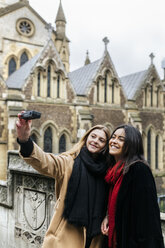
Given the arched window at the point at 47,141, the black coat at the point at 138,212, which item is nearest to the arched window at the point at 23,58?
the arched window at the point at 47,141

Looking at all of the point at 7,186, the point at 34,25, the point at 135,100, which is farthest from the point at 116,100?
the point at 7,186

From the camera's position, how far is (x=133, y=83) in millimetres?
19484

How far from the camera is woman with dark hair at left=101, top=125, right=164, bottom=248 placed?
201cm

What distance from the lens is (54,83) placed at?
14945 mm

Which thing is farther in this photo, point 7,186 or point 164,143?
point 164,143

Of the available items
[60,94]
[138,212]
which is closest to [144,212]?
[138,212]

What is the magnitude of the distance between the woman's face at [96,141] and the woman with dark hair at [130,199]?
14cm

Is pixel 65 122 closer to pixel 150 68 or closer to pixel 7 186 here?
pixel 150 68

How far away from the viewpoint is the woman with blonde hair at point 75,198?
2.25m

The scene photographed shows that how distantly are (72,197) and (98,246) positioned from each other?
1.78 feet

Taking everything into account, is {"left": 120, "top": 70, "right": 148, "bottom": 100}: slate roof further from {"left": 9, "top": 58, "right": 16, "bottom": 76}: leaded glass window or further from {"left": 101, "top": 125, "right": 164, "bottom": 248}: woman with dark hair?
{"left": 101, "top": 125, "right": 164, "bottom": 248}: woman with dark hair

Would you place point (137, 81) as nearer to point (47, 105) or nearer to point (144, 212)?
point (47, 105)

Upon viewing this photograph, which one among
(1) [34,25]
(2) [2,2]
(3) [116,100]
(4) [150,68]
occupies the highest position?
(2) [2,2]

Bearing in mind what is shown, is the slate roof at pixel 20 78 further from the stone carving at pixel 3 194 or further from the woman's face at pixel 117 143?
the woman's face at pixel 117 143
